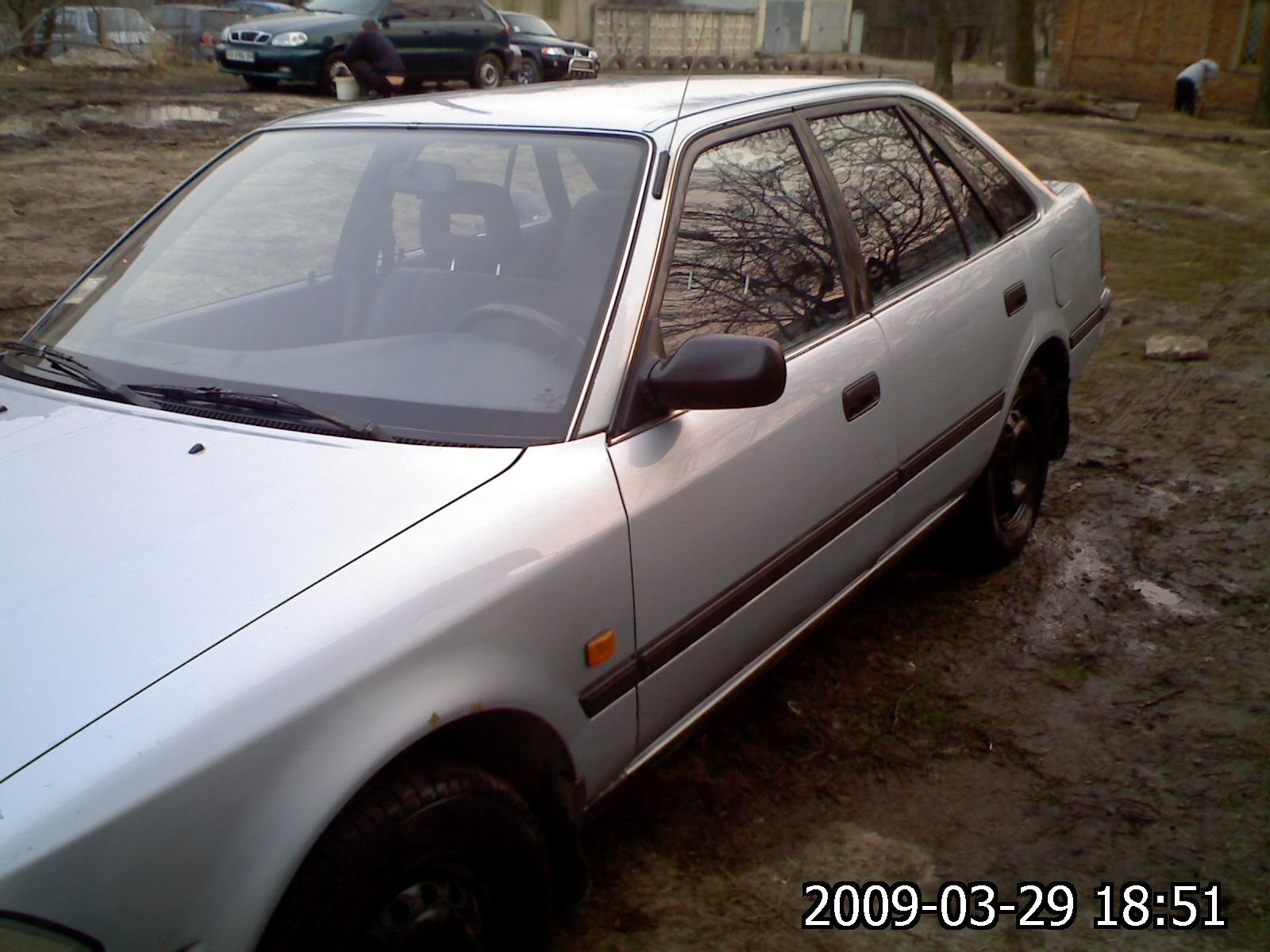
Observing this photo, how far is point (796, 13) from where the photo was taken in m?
42.4

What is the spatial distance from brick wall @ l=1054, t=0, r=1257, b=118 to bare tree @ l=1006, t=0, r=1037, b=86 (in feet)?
8.32

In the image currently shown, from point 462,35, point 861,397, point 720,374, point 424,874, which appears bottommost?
point 424,874

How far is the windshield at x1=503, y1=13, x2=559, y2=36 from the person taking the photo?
22.1 metres

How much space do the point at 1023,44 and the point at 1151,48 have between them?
3274 millimetres

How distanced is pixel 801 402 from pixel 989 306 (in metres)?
1.12

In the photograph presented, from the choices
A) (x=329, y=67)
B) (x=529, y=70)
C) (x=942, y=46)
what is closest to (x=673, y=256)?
(x=329, y=67)

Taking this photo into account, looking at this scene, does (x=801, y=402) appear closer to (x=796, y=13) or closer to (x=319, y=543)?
(x=319, y=543)

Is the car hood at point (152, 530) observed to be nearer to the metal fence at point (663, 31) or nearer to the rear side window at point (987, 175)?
the rear side window at point (987, 175)

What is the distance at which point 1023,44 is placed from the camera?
24172 millimetres

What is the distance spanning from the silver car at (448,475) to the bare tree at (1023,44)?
2315 centimetres

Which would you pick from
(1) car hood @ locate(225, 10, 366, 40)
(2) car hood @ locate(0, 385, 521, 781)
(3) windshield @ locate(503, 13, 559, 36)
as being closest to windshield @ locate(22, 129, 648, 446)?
(2) car hood @ locate(0, 385, 521, 781)

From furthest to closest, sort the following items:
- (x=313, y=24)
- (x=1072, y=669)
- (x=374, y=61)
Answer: (x=313, y=24), (x=374, y=61), (x=1072, y=669)

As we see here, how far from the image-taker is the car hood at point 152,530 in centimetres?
157

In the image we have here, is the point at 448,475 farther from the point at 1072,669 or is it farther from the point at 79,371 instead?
the point at 1072,669
